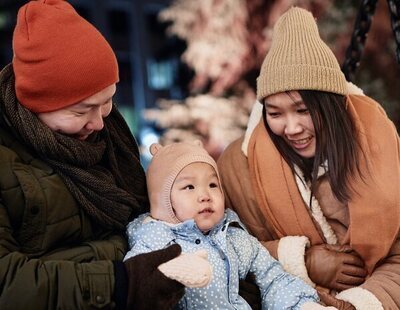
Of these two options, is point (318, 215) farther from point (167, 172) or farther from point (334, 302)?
point (167, 172)

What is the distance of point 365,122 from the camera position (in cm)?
190

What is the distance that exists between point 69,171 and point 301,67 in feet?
2.50

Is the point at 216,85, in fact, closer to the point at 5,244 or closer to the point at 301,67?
the point at 301,67

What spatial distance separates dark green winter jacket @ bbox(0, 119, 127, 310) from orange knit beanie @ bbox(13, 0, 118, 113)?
14 cm

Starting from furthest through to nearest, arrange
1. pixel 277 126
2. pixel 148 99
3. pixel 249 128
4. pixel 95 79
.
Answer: pixel 148 99 < pixel 249 128 < pixel 277 126 < pixel 95 79

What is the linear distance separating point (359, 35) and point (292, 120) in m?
0.59

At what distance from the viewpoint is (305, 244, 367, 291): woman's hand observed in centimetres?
181

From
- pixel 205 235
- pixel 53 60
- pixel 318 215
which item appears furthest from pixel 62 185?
pixel 318 215

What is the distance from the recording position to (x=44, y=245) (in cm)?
143

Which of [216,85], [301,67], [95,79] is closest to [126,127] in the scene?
[95,79]

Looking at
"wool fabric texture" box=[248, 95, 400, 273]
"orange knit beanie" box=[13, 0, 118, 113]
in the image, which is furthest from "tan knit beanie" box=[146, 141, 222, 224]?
"orange knit beanie" box=[13, 0, 118, 113]

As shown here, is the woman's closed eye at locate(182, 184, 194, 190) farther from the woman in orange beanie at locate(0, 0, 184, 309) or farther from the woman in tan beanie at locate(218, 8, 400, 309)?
the woman in tan beanie at locate(218, 8, 400, 309)

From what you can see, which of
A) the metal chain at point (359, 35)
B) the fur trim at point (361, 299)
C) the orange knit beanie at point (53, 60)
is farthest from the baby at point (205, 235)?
the metal chain at point (359, 35)

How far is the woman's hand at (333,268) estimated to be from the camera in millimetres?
1808
